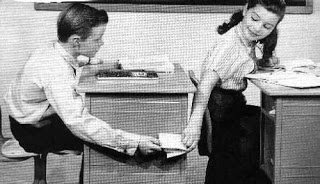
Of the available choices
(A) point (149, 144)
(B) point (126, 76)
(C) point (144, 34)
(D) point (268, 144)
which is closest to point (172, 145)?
(A) point (149, 144)

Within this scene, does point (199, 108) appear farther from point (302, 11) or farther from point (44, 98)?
point (302, 11)

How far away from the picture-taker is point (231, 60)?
2.44 meters

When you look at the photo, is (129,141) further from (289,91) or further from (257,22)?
(257,22)

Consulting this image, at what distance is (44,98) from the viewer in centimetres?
233

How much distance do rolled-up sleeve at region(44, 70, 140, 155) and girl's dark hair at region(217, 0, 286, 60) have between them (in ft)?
2.61

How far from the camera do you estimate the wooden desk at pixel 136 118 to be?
2121 mm

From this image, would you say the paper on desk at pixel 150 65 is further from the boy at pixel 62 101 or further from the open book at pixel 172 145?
the open book at pixel 172 145

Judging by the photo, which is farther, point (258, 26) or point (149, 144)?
point (258, 26)

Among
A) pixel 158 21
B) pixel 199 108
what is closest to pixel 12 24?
pixel 158 21

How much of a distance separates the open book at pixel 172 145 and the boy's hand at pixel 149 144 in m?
0.03

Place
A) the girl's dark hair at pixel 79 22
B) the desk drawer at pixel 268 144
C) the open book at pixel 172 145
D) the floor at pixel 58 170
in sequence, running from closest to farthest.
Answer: the open book at pixel 172 145 < the girl's dark hair at pixel 79 22 < the desk drawer at pixel 268 144 < the floor at pixel 58 170

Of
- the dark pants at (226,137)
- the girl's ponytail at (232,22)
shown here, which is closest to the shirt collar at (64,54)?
the dark pants at (226,137)

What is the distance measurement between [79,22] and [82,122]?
0.45 meters

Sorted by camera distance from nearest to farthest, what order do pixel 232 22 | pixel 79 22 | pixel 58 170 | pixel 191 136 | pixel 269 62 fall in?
pixel 191 136, pixel 79 22, pixel 232 22, pixel 269 62, pixel 58 170
